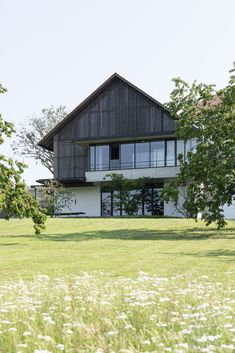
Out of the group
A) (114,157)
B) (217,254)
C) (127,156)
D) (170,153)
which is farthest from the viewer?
(114,157)

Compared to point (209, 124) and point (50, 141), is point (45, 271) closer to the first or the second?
point (209, 124)

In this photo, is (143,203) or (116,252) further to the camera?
(143,203)

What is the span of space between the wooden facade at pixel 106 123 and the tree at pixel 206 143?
62.6 ft

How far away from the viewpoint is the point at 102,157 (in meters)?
46.4

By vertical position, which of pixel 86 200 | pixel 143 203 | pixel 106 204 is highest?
pixel 86 200

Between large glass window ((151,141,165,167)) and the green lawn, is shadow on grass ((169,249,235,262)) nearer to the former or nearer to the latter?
the green lawn

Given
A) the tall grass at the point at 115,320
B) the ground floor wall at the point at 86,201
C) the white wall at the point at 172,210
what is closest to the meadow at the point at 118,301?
the tall grass at the point at 115,320

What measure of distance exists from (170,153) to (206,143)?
2067cm

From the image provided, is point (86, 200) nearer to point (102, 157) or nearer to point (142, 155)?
point (102, 157)

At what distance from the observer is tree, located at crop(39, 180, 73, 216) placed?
4444 cm

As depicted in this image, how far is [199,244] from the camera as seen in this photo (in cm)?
1723

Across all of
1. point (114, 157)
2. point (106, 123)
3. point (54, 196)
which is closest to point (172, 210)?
point (114, 157)

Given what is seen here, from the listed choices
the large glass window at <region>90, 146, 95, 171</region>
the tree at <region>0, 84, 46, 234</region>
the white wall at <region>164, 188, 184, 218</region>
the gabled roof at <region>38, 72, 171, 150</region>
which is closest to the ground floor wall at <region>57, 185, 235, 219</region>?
the large glass window at <region>90, 146, 95, 171</region>

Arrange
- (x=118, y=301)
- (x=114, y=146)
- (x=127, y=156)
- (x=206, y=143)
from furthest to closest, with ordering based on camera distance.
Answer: (x=114, y=146) < (x=127, y=156) < (x=206, y=143) < (x=118, y=301)
